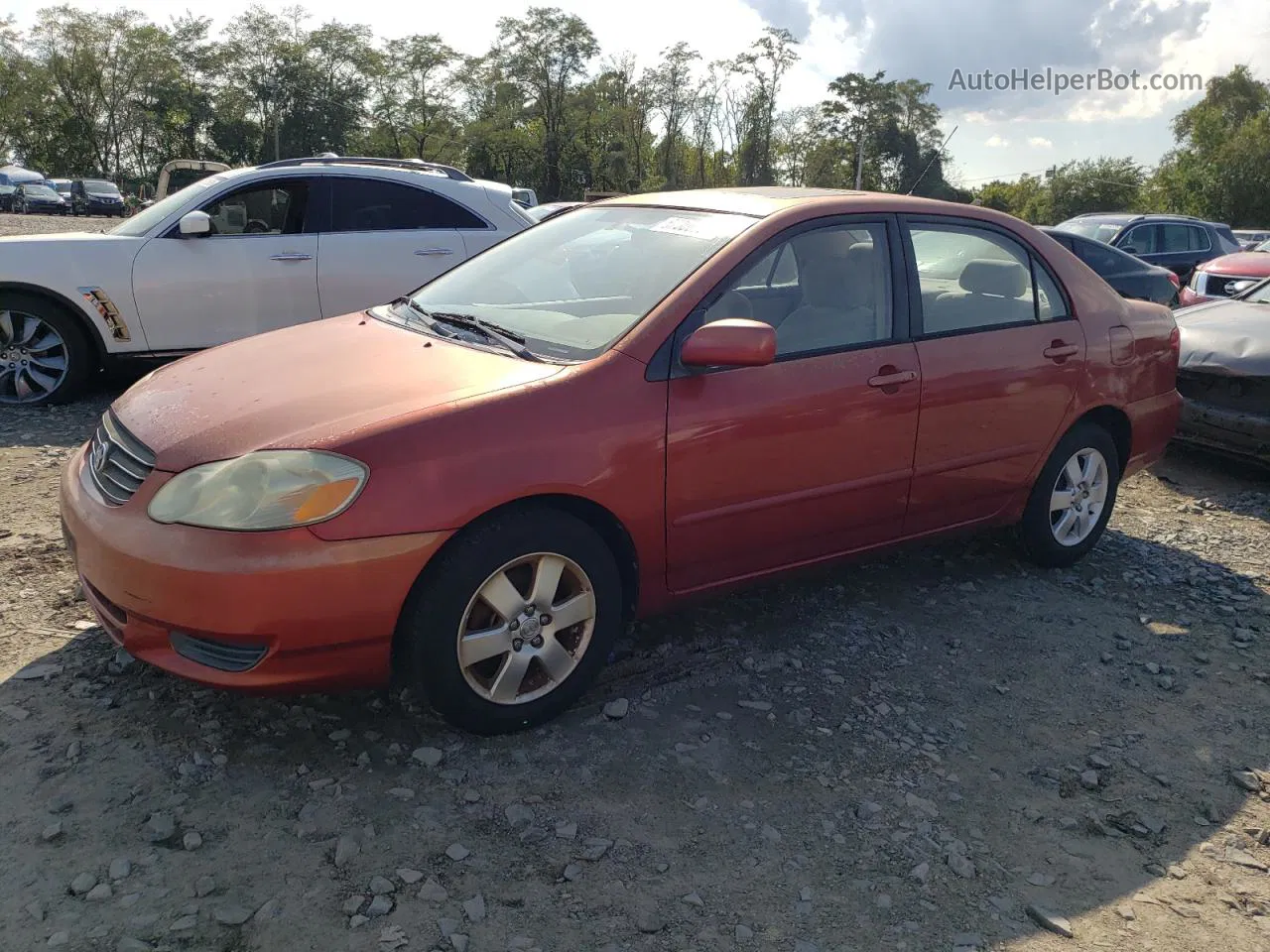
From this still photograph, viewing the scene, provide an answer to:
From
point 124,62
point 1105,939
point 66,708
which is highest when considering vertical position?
point 124,62

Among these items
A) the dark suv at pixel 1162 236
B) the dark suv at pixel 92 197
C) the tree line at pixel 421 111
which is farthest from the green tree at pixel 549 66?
the dark suv at pixel 1162 236

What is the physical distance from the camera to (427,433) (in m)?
2.80

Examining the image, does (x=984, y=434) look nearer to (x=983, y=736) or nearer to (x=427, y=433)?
(x=983, y=736)

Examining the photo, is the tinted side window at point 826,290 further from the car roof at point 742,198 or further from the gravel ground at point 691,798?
the gravel ground at point 691,798

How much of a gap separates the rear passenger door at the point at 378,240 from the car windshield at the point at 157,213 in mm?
800

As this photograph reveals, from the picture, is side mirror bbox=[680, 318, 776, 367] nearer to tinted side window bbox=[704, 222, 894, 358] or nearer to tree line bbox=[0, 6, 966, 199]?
tinted side window bbox=[704, 222, 894, 358]

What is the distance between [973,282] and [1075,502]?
1215mm

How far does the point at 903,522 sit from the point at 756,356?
123 cm

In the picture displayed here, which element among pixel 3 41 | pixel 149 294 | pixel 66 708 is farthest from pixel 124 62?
pixel 66 708

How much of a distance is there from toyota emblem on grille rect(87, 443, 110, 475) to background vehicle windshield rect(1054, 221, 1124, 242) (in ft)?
41.5

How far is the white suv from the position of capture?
21.5ft

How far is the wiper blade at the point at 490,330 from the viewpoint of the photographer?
10.8 ft

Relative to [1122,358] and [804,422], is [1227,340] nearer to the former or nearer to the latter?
[1122,358]

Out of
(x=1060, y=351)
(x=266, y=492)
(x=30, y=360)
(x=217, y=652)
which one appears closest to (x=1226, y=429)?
(x=1060, y=351)
